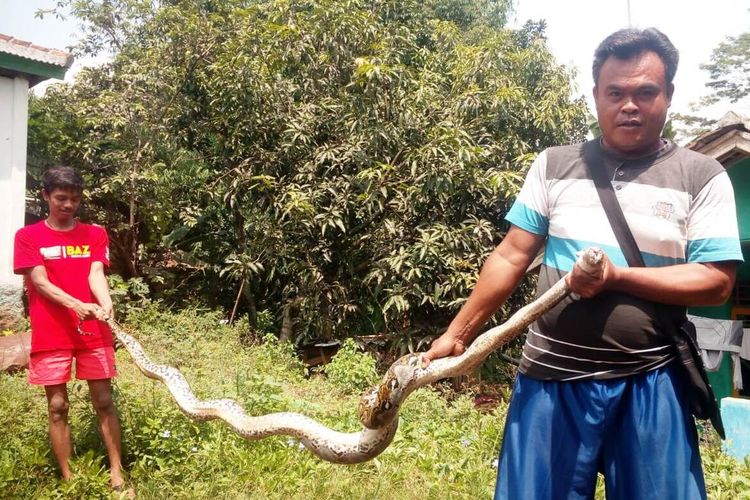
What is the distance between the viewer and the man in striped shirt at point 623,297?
1.46 meters

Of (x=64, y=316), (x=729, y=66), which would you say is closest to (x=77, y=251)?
(x=64, y=316)

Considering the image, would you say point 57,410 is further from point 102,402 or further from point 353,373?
point 353,373

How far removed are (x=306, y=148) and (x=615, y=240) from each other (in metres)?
5.65

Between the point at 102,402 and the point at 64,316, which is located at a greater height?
the point at 64,316

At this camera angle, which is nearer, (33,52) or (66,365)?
(66,365)

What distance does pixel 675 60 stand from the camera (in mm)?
1572

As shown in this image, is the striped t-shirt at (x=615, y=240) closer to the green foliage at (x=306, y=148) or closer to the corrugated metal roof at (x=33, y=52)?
the green foliage at (x=306, y=148)

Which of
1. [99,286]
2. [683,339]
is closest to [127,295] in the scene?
[99,286]

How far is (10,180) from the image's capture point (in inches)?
256

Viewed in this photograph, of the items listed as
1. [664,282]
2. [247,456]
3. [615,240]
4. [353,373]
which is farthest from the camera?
[353,373]

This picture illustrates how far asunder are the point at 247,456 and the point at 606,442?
7.28 ft

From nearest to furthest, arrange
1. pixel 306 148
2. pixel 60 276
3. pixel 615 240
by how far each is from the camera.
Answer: pixel 615 240, pixel 60 276, pixel 306 148

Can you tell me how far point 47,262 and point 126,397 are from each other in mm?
1183

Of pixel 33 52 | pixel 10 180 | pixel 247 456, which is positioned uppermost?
pixel 33 52
